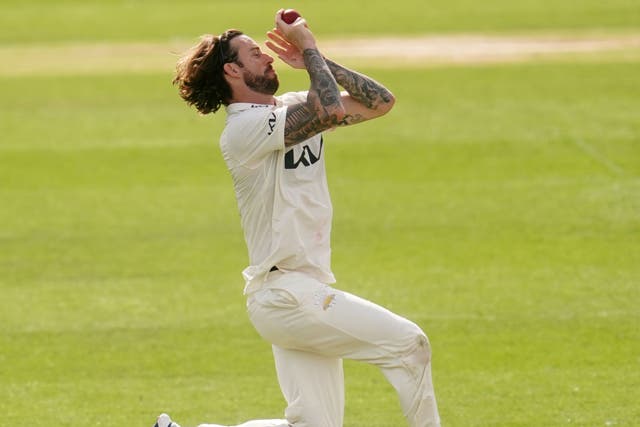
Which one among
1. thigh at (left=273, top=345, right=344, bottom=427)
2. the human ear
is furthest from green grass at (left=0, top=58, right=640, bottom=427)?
the human ear

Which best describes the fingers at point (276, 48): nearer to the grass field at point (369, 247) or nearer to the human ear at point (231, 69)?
the human ear at point (231, 69)

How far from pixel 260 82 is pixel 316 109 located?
1.58ft

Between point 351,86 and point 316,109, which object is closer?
point 316,109

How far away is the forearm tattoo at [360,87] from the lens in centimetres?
648

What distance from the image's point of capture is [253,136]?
20.7 feet

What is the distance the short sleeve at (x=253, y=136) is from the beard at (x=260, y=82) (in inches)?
6.1

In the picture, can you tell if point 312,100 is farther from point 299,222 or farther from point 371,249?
point 371,249

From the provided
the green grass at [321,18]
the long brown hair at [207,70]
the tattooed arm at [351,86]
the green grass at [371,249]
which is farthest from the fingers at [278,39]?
the green grass at [321,18]

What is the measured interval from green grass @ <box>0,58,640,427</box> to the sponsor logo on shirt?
6.85 feet

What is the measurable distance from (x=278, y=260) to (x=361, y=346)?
58 centimetres

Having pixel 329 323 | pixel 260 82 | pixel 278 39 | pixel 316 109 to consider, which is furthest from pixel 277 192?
pixel 278 39

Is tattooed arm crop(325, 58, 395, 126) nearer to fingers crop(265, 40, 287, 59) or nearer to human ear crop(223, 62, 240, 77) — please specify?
fingers crop(265, 40, 287, 59)

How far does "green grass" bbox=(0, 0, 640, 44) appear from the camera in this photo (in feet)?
73.0

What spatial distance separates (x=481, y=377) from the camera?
28.2 feet
